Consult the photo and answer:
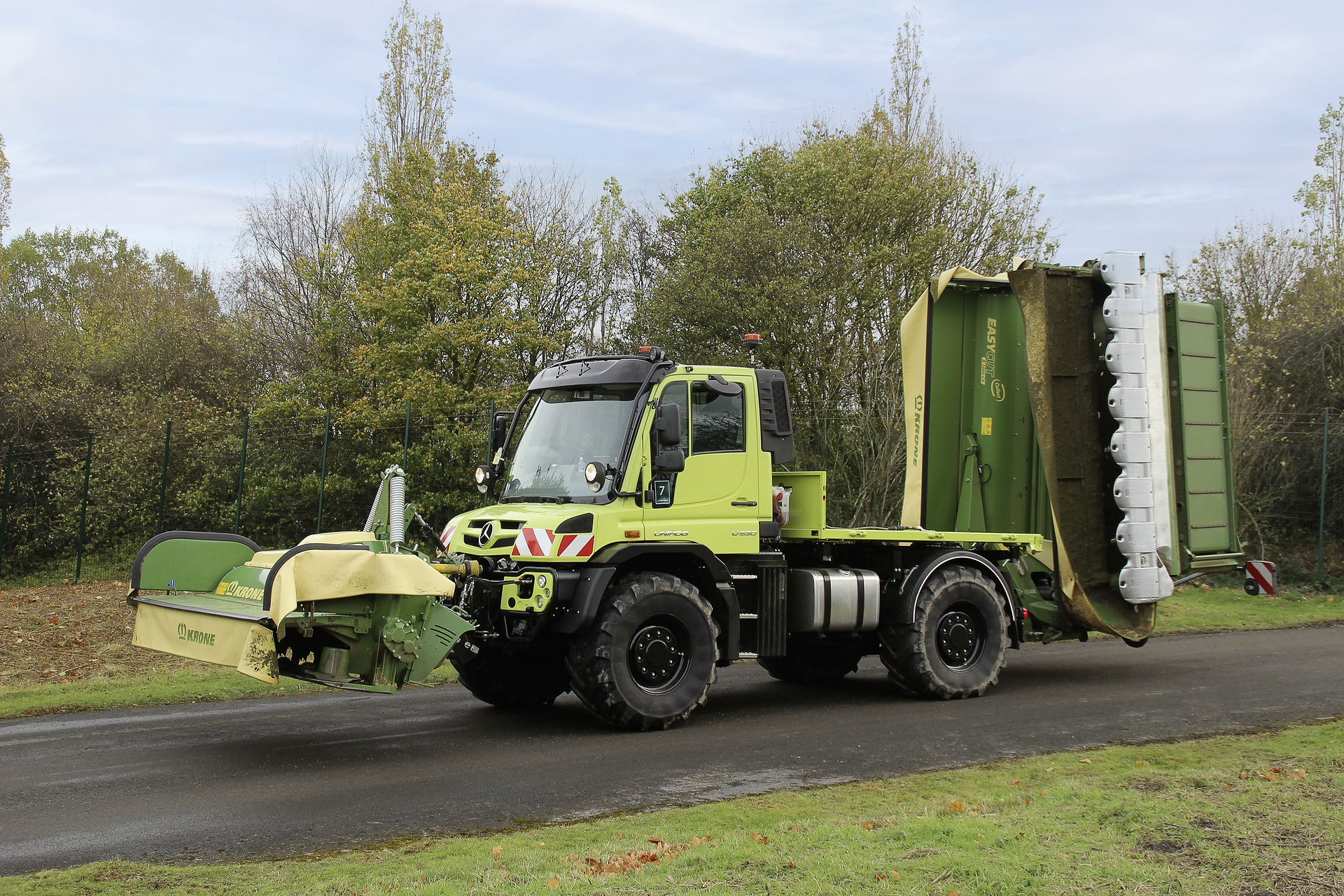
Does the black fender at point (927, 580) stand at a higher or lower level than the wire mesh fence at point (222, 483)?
lower

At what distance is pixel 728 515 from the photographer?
901 cm

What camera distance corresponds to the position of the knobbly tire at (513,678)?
9438mm

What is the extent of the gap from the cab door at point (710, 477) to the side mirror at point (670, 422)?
26 centimetres

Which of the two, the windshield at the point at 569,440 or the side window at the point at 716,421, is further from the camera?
the side window at the point at 716,421

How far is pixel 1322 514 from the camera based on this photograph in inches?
747

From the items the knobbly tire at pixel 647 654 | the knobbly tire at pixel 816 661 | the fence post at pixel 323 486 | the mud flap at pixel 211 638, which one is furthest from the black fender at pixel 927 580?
the fence post at pixel 323 486

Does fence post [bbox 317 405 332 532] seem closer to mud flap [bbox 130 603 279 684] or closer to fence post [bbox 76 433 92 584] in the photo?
fence post [bbox 76 433 92 584]

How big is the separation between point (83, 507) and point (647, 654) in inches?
485

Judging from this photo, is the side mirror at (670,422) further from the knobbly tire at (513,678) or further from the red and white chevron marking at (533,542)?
the knobbly tire at (513,678)

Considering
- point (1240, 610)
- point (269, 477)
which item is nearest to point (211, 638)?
point (269, 477)

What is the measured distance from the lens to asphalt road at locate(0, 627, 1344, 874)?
589 centimetres

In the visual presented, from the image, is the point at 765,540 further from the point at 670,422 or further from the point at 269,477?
the point at 269,477

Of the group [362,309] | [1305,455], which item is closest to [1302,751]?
[1305,455]

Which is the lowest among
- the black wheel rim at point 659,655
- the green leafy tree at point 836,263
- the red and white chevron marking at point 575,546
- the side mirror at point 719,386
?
the black wheel rim at point 659,655
